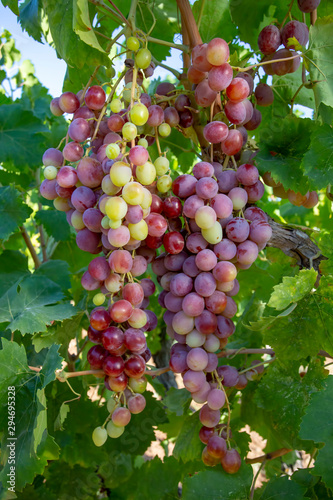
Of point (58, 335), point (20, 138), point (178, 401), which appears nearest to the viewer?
point (58, 335)

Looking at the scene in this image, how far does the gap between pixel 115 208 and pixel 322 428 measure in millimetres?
445

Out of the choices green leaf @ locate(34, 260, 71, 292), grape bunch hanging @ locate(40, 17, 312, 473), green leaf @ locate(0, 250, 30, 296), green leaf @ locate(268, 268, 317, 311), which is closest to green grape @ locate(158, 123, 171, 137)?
grape bunch hanging @ locate(40, 17, 312, 473)

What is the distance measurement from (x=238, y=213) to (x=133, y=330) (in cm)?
25

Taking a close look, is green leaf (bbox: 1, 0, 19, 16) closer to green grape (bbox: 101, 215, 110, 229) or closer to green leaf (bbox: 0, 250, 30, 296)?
green grape (bbox: 101, 215, 110, 229)

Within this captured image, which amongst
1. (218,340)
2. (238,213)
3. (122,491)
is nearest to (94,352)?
(218,340)

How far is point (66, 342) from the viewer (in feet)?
2.96

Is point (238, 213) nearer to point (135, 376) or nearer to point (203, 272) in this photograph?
point (203, 272)

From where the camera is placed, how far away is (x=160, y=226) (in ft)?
2.08

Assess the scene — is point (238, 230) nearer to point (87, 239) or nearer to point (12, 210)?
point (87, 239)

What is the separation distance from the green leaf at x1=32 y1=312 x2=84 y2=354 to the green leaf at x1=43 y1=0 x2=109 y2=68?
48cm

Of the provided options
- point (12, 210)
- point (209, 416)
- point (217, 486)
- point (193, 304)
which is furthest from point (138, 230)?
point (12, 210)

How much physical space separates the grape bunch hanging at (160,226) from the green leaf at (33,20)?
0.27m

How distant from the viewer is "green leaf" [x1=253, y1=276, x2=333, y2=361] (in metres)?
0.70

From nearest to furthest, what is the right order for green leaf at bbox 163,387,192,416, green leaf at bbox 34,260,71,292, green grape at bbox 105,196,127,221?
green grape at bbox 105,196,127,221 < green leaf at bbox 163,387,192,416 < green leaf at bbox 34,260,71,292
